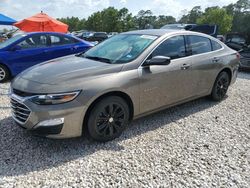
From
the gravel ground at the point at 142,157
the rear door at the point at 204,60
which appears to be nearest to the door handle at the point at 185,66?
the rear door at the point at 204,60

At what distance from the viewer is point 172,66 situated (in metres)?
4.19

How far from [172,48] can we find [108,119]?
1699mm

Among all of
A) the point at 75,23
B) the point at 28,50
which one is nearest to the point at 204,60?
the point at 28,50

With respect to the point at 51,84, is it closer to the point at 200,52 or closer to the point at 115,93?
the point at 115,93

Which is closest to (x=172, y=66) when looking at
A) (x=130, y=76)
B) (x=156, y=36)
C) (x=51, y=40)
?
(x=156, y=36)

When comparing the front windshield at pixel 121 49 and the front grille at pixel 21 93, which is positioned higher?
the front windshield at pixel 121 49

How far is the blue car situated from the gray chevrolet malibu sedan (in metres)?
3.20

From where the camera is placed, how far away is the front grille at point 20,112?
3217 mm

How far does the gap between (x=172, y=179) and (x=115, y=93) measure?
1.36m

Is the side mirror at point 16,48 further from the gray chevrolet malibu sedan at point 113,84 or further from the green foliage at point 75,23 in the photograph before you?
the green foliage at point 75,23

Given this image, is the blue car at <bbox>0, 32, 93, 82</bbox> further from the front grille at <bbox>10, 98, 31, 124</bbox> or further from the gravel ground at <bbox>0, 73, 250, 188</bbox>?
the front grille at <bbox>10, 98, 31, 124</bbox>

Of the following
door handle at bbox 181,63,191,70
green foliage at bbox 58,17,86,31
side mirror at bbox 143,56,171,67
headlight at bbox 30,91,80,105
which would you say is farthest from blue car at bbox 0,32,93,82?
green foliage at bbox 58,17,86,31

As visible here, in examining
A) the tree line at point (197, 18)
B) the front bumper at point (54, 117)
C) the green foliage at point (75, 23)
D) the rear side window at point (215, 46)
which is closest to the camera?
the front bumper at point (54, 117)

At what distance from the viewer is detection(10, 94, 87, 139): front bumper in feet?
10.2
